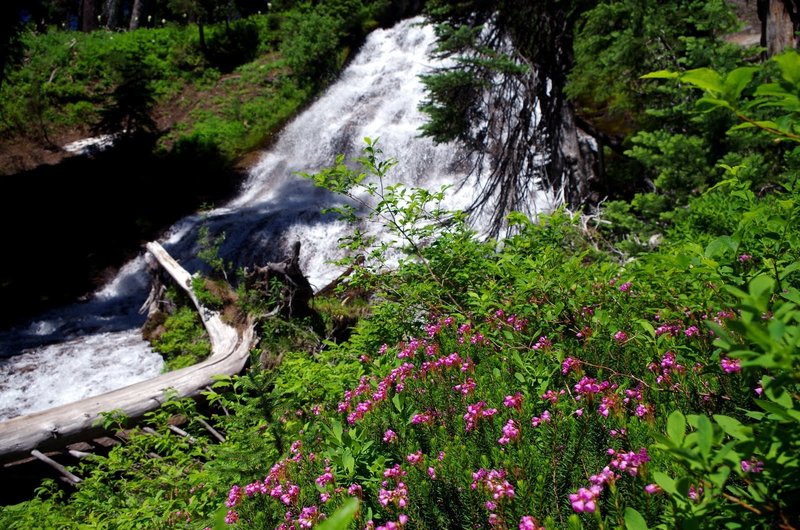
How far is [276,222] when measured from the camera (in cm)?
1069

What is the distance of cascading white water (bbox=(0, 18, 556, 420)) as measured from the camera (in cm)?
731

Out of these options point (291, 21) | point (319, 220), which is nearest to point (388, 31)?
point (291, 21)

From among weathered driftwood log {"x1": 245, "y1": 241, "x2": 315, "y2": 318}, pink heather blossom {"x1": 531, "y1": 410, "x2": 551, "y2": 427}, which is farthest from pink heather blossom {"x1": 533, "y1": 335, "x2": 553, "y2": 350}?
weathered driftwood log {"x1": 245, "y1": 241, "x2": 315, "y2": 318}

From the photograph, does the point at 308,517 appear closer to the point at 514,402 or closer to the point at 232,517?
the point at 232,517

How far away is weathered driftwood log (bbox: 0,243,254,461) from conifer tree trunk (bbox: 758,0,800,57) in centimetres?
719

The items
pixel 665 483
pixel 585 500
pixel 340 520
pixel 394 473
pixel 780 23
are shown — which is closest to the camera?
pixel 340 520

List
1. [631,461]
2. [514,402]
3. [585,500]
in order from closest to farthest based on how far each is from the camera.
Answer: [585,500]
[631,461]
[514,402]

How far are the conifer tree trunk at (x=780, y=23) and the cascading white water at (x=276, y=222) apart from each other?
14.4ft

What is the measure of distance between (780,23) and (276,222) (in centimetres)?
926

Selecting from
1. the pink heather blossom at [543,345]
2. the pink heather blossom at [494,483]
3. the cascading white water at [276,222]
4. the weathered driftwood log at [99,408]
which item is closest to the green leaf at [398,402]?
the pink heather blossom at [494,483]

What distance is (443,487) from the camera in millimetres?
1613

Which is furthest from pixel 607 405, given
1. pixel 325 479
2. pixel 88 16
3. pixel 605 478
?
A: pixel 88 16

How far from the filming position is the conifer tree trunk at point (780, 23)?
5.16 meters

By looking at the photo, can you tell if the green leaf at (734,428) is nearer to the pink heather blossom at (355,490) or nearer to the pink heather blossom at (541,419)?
the pink heather blossom at (541,419)
